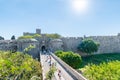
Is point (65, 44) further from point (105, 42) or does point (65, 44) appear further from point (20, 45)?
point (20, 45)

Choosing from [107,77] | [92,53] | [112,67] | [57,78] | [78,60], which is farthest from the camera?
[92,53]

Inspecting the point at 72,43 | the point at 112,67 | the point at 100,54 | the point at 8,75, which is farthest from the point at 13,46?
the point at 8,75

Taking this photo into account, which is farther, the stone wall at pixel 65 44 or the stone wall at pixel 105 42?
the stone wall at pixel 105 42

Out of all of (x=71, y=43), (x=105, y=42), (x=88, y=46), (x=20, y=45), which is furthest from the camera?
(x=105, y=42)

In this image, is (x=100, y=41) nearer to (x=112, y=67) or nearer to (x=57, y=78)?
(x=112, y=67)

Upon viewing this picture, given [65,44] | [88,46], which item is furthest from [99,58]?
[65,44]

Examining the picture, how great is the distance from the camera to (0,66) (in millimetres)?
3549

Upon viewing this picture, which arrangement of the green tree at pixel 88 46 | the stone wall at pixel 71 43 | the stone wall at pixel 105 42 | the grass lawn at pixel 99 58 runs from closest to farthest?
the grass lawn at pixel 99 58, the green tree at pixel 88 46, the stone wall at pixel 71 43, the stone wall at pixel 105 42

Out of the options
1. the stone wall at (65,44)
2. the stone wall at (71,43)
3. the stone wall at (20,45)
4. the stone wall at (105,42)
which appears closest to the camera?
the stone wall at (20,45)

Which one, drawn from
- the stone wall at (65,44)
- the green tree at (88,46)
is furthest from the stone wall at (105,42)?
the green tree at (88,46)

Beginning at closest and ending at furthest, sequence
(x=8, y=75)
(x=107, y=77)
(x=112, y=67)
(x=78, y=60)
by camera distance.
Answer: (x=8, y=75) → (x=107, y=77) → (x=112, y=67) → (x=78, y=60)

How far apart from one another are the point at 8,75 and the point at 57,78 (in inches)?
453

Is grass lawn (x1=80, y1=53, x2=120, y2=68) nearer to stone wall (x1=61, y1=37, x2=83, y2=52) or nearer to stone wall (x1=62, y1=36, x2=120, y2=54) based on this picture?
stone wall (x1=62, y1=36, x2=120, y2=54)

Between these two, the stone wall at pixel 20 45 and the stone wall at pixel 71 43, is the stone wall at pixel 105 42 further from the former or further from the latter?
the stone wall at pixel 20 45
